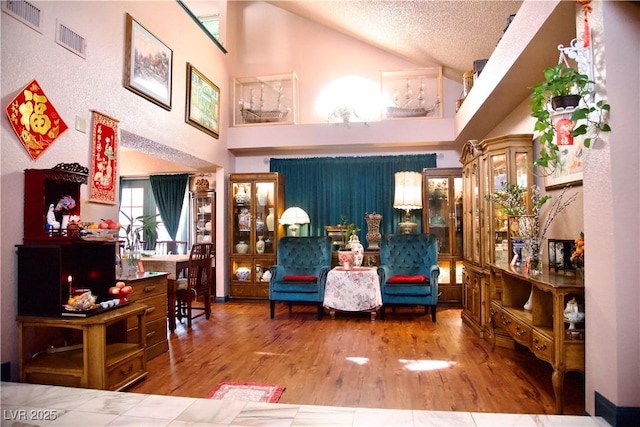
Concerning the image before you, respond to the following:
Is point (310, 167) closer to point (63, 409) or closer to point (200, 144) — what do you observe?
point (200, 144)

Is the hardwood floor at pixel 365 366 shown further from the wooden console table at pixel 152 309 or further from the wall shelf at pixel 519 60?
the wall shelf at pixel 519 60

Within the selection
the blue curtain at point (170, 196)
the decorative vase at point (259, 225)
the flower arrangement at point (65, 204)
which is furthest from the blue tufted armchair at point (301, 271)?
the blue curtain at point (170, 196)

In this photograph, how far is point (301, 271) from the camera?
219 inches

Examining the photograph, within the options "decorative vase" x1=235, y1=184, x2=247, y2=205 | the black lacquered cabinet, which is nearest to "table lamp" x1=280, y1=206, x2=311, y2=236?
"decorative vase" x1=235, y1=184, x2=247, y2=205

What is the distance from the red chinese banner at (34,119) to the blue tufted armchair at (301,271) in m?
2.92

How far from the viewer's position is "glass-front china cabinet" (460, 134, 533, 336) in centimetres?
405

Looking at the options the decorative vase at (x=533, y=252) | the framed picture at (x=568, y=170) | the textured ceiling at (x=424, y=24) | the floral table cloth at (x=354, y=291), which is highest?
the textured ceiling at (x=424, y=24)

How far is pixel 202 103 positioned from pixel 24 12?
2817 mm

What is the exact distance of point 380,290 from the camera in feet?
16.5

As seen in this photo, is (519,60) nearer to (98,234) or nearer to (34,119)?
(98,234)

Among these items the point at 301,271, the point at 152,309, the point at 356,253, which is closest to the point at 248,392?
the point at 152,309

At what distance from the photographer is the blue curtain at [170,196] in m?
7.70

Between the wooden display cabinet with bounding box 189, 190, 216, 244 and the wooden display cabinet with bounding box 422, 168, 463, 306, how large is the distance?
3.55 m

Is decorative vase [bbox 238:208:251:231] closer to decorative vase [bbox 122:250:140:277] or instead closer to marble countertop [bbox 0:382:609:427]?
decorative vase [bbox 122:250:140:277]
